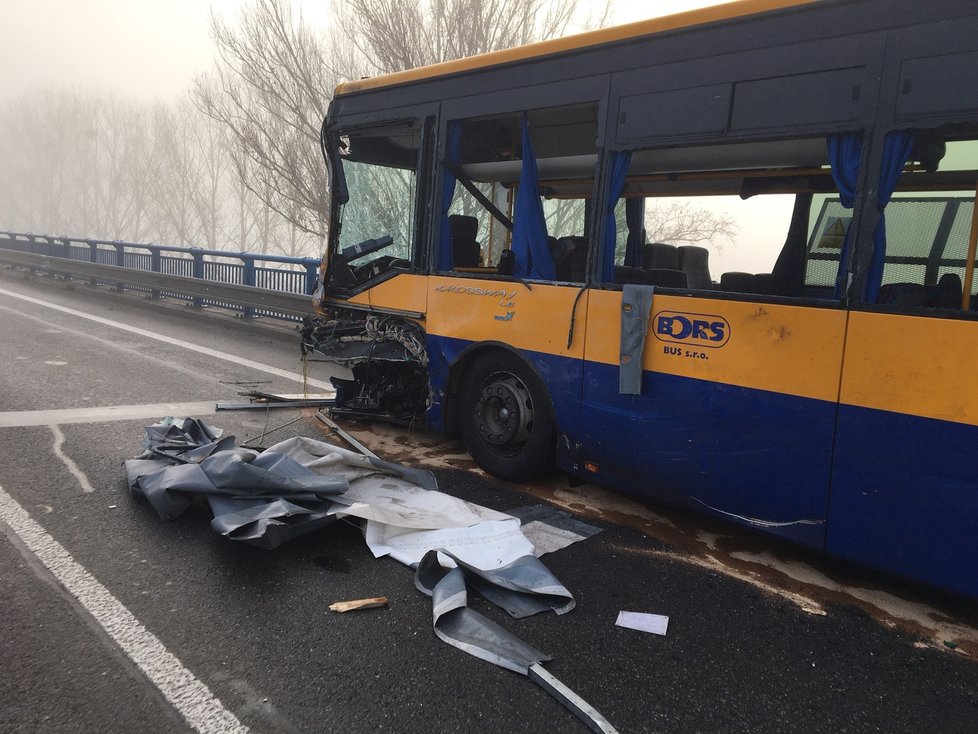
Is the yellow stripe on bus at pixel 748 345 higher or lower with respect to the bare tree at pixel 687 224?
lower

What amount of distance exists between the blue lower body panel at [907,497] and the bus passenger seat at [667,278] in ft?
3.97

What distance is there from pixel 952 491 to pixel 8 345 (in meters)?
10.6

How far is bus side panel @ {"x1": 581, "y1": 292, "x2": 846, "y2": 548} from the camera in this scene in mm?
3496

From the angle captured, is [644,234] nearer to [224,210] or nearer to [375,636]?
[375,636]

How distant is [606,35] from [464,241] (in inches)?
73.9

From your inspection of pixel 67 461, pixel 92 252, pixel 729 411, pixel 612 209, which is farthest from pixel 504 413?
pixel 92 252

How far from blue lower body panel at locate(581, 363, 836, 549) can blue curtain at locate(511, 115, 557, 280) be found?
2.96 ft

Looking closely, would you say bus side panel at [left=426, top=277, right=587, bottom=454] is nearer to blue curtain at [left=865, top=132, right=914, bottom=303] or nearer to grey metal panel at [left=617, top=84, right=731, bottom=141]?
grey metal panel at [left=617, top=84, right=731, bottom=141]

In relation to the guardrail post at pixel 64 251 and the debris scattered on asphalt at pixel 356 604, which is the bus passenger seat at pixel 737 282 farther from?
the guardrail post at pixel 64 251

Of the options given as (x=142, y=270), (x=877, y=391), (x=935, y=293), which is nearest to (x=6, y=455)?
(x=877, y=391)

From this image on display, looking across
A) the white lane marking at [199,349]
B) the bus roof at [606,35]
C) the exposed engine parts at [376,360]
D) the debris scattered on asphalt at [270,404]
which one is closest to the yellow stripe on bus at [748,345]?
the bus roof at [606,35]

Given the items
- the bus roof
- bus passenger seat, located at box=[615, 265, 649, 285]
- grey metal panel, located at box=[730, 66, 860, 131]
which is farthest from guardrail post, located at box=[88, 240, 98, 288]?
grey metal panel, located at box=[730, 66, 860, 131]

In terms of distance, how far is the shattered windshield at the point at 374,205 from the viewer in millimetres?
5938

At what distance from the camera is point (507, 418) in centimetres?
504
